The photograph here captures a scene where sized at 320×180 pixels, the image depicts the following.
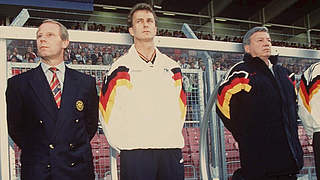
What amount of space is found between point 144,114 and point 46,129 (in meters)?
0.62

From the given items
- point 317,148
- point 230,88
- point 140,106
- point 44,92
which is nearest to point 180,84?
point 140,106

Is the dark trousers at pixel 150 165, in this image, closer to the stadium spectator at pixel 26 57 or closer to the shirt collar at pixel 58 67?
the shirt collar at pixel 58 67

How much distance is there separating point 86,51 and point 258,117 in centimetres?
134

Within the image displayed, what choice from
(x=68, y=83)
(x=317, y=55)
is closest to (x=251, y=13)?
(x=317, y=55)

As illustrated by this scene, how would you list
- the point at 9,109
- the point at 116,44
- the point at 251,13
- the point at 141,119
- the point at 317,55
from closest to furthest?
the point at 9,109
the point at 141,119
the point at 116,44
the point at 317,55
the point at 251,13

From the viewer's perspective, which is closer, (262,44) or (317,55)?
(262,44)

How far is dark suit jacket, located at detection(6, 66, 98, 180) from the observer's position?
2568mm

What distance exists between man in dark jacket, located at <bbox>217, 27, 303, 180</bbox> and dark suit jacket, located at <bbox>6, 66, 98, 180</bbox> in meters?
1.13

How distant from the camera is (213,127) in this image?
11.2 feet

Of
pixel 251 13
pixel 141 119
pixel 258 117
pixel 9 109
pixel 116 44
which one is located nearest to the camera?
pixel 9 109

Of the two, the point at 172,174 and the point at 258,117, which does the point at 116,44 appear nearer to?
the point at 172,174

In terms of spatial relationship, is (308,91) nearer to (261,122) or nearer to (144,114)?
(261,122)

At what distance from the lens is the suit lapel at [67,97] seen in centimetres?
267

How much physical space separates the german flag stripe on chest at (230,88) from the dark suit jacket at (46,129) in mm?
1060
